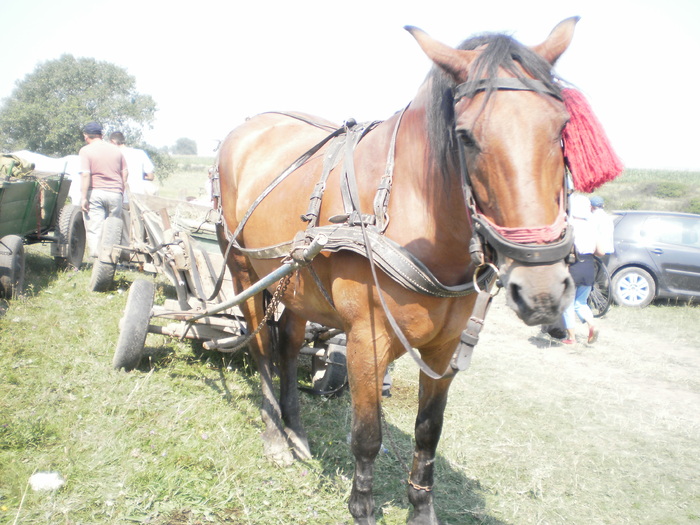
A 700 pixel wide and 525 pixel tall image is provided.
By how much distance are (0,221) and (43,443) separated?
3793 mm

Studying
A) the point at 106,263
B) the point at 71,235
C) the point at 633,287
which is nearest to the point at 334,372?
the point at 106,263

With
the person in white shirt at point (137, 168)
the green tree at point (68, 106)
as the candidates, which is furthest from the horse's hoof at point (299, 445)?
the green tree at point (68, 106)

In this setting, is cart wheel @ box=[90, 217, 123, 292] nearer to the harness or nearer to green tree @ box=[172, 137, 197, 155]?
the harness

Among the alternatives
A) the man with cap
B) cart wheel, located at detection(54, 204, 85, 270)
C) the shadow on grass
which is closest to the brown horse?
the shadow on grass

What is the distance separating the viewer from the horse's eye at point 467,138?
1.63 meters

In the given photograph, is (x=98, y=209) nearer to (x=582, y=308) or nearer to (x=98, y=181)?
(x=98, y=181)

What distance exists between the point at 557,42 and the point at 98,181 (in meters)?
6.40

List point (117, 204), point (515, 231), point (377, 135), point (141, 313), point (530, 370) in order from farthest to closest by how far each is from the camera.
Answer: point (117, 204), point (530, 370), point (141, 313), point (377, 135), point (515, 231)

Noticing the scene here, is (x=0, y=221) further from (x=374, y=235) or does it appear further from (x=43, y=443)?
(x=374, y=235)

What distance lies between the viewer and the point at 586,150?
62.7 inches

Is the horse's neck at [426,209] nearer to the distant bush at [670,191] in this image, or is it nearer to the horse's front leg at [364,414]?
the horse's front leg at [364,414]

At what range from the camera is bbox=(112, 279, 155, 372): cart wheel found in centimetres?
371

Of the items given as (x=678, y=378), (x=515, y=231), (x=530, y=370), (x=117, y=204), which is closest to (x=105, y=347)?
(x=117, y=204)

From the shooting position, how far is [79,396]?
11.4 ft
